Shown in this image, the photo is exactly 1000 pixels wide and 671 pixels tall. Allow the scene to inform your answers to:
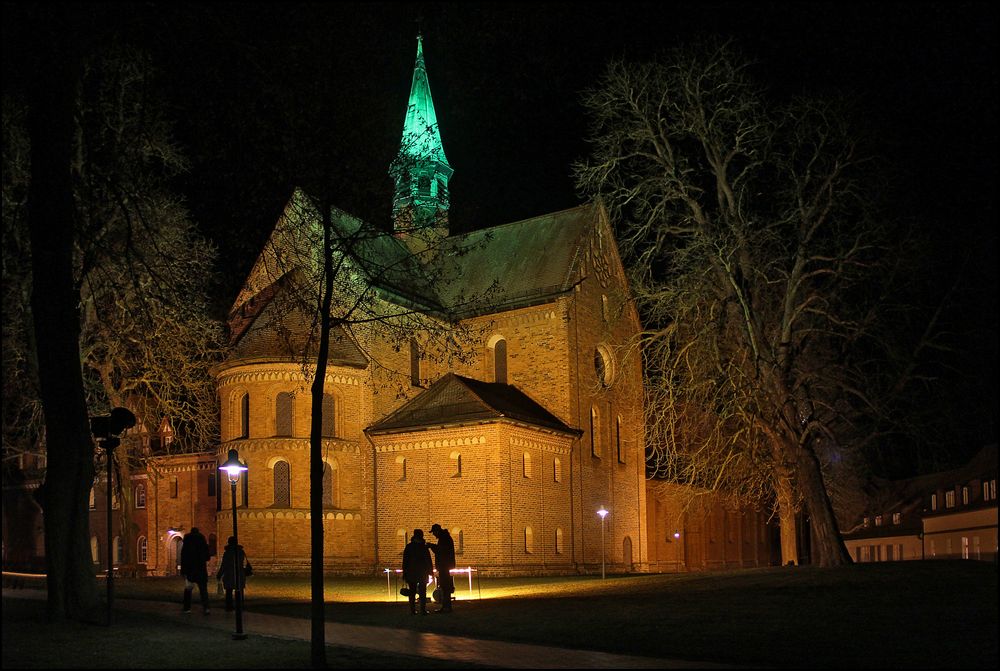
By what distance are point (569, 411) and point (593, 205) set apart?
9037 mm

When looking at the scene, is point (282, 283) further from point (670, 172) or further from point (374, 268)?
point (670, 172)

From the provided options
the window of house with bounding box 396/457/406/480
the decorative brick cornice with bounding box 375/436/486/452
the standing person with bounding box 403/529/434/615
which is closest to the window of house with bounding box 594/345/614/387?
the decorative brick cornice with bounding box 375/436/486/452

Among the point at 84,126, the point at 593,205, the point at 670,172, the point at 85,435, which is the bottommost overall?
the point at 85,435

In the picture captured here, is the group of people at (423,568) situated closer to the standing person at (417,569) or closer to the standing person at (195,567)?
the standing person at (417,569)

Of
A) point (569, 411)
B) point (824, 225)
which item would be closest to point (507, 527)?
point (569, 411)

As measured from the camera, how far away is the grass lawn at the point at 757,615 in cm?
1266

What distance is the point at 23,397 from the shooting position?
1129 inches

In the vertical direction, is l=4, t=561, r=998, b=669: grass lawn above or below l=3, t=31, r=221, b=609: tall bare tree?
below

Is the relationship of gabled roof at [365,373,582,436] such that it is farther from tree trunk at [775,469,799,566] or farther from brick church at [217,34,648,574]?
tree trunk at [775,469,799,566]

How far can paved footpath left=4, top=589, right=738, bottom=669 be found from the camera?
12281 millimetres

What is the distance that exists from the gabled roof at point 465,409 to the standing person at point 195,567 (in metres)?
15.3

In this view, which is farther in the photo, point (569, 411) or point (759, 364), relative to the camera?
point (569, 411)

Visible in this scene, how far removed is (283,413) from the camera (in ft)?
122

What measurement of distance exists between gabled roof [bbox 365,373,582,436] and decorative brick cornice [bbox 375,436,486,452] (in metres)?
0.57
